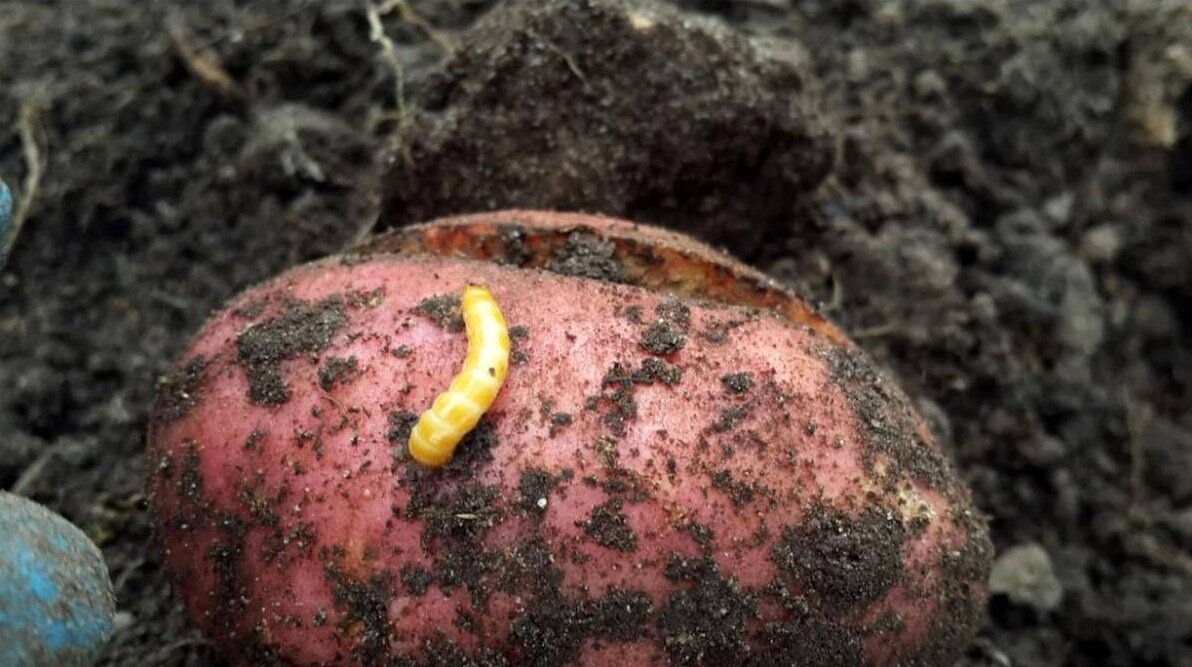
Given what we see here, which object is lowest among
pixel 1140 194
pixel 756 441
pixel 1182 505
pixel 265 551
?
pixel 1182 505

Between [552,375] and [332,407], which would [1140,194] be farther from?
[332,407]

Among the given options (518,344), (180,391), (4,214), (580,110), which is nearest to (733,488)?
(518,344)

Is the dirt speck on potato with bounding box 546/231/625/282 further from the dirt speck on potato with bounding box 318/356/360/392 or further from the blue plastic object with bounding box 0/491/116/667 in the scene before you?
the blue plastic object with bounding box 0/491/116/667

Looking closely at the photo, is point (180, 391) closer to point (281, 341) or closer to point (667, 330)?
point (281, 341)

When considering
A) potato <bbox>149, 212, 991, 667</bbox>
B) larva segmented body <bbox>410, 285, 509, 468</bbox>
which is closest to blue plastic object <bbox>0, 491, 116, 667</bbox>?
potato <bbox>149, 212, 991, 667</bbox>

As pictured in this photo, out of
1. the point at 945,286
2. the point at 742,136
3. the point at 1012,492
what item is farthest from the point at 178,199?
the point at 1012,492
